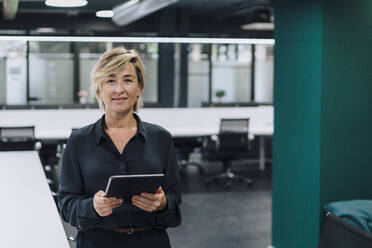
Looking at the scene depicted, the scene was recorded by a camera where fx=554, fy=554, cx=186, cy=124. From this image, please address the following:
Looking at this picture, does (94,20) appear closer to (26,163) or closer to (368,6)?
(26,163)

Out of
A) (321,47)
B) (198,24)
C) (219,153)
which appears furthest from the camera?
(198,24)

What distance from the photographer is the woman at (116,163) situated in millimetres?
1915

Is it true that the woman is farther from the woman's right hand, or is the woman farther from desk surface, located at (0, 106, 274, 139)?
desk surface, located at (0, 106, 274, 139)

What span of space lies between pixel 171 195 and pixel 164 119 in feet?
23.3

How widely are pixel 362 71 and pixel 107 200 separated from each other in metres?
2.63

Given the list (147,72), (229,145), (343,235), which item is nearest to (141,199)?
(343,235)

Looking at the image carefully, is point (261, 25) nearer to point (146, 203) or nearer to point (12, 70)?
point (12, 70)

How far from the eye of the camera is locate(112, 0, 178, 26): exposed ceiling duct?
6959 millimetres

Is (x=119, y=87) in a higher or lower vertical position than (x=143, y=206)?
higher

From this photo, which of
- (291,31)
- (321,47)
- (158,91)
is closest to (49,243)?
(321,47)

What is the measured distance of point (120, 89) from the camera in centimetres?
190

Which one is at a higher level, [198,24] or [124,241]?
[198,24]

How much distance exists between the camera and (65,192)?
6.52ft

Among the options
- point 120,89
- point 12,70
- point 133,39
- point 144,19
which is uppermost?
point 144,19
